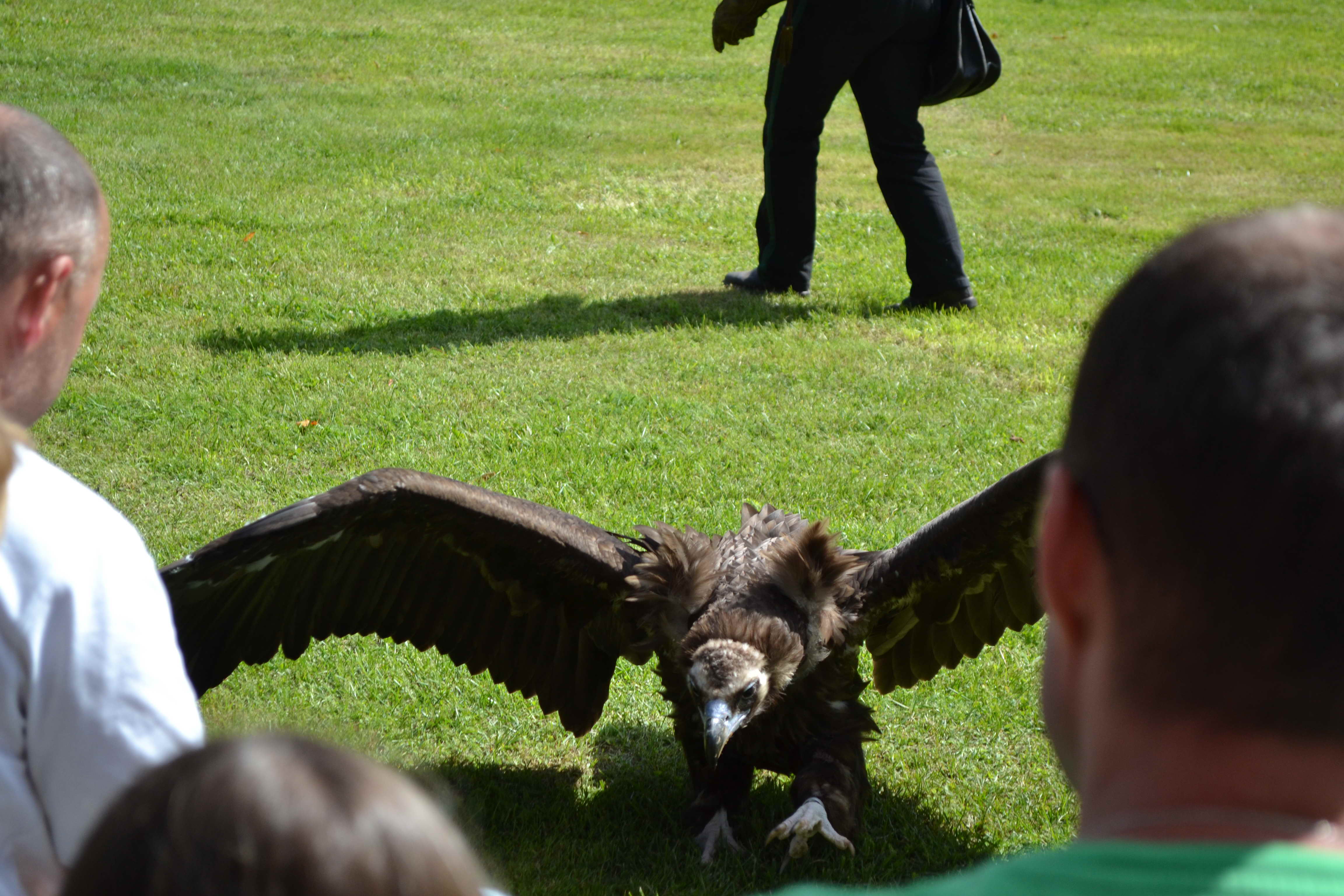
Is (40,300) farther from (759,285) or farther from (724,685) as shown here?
(759,285)

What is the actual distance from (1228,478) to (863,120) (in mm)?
7531

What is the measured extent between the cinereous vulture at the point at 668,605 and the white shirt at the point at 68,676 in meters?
1.88

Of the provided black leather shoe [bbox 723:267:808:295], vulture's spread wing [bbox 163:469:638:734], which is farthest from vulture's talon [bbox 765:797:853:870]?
black leather shoe [bbox 723:267:808:295]

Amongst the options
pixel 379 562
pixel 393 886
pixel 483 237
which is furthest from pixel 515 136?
pixel 393 886

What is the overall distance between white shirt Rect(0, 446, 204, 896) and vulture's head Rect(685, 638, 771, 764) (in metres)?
2.06

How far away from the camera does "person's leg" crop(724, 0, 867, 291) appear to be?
7.74 metres

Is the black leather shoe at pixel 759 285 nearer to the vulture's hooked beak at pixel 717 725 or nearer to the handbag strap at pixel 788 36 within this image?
the handbag strap at pixel 788 36

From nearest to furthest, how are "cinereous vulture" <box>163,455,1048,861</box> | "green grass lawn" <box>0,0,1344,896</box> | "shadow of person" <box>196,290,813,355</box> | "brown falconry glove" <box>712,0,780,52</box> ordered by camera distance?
"cinereous vulture" <box>163,455,1048,861</box> → "green grass lawn" <box>0,0,1344,896</box> → "shadow of person" <box>196,290,813,355</box> → "brown falconry glove" <box>712,0,780,52</box>

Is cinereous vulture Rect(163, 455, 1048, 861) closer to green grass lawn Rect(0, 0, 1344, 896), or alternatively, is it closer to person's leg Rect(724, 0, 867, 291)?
green grass lawn Rect(0, 0, 1344, 896)

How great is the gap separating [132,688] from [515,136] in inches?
444

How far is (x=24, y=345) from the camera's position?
179 centimetres

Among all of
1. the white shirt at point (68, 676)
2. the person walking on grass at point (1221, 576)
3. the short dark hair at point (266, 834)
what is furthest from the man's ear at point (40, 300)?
the person walking on grass at point (1221, 576)

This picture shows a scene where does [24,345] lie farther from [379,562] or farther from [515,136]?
[515,136]

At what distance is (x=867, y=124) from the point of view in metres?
8.09
